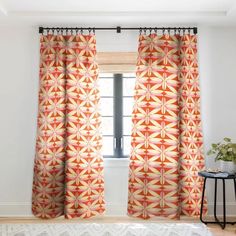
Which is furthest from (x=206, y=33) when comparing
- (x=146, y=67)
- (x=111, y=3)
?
(x=111, y=3)

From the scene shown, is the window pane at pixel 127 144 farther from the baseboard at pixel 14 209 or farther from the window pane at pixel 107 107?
the baseboard at pixel 14 209

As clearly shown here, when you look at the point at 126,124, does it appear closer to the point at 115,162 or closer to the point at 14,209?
the point at 115,162

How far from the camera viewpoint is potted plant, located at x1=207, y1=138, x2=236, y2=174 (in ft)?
10.5

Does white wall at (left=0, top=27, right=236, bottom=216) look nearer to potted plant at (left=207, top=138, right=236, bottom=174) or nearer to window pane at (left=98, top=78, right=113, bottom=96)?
potted plant at (left=207, top=138, right=236, bottom=174)

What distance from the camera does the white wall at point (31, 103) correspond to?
3.59m

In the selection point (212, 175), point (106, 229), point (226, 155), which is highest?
point (226, 155)

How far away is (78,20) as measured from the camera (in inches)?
135

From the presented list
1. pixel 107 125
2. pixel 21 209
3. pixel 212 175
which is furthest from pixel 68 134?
pixel 212 175

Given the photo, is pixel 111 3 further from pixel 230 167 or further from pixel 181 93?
pixel 230 167

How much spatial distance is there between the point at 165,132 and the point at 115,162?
28.2 inches

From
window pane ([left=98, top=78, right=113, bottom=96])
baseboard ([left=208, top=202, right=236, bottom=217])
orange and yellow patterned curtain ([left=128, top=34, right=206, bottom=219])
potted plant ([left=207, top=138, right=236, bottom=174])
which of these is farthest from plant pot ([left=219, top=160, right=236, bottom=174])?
window pane ([left=98, top=78, right=113, bottom=96])

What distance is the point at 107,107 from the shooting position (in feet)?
12.4

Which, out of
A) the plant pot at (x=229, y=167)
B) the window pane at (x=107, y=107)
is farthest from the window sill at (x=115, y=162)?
the plant pot at (x=229, y=167)

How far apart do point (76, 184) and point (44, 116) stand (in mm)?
868
